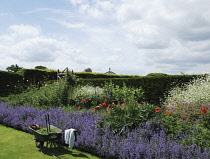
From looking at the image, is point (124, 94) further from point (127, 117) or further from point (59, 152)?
point (59, 152)

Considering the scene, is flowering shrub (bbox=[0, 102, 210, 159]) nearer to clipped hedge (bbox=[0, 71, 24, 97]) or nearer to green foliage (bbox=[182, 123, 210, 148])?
green foliage (bbox=[182, 123, 210, 148])

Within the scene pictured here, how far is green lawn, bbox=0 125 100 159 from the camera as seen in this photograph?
5.13m

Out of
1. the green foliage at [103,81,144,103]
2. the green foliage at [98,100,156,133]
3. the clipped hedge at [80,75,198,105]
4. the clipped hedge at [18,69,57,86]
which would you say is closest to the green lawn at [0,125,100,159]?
the green foliage at [98,100,156,133]

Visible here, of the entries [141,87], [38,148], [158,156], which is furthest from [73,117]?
[141,87]

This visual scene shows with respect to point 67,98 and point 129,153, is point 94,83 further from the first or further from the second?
point 129,153

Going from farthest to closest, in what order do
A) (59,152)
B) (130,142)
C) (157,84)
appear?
(157,84) → (59,152) → (130,142)

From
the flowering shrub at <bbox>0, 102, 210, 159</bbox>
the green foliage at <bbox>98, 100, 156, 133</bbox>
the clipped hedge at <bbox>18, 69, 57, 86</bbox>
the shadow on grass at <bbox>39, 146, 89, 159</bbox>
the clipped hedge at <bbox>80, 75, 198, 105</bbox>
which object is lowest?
the shadow on grass at <bbox>39, 146, 89, 159</bbox>

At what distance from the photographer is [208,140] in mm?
4559

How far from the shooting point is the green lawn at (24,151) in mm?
5132

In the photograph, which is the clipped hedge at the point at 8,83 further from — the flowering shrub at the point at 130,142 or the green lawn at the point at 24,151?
the flowering shrub at the point at 130,142

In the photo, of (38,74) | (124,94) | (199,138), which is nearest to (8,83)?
(38,74)

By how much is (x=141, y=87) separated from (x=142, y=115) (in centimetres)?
657

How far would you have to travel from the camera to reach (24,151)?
5.51 metres

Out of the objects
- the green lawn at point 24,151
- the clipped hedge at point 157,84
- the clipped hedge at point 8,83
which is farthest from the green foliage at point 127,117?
the clipped hedge at point 8,83
